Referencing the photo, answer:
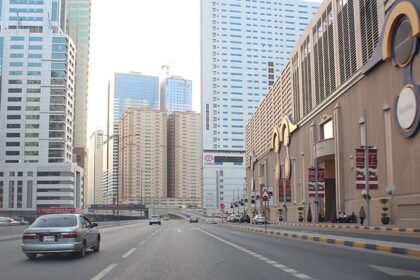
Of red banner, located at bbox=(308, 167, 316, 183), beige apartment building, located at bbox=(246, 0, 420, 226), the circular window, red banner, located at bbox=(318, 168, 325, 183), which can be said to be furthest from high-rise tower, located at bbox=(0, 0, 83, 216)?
the circular window

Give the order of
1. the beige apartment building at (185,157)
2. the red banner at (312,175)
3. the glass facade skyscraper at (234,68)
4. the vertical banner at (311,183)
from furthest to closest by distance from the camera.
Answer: the glass facade skyscraper at (234,68) → the beige apartment building at (185,157) → the red banner at (312,175) → the vertical banner at (311,183)

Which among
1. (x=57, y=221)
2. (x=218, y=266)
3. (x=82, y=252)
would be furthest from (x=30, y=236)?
(x=218, y=266)

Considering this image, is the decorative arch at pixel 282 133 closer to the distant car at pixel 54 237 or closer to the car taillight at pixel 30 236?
the distant car at pixel 54 237

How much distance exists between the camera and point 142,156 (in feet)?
357

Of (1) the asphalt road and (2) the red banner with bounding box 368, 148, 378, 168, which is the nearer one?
(1) the asphalt road

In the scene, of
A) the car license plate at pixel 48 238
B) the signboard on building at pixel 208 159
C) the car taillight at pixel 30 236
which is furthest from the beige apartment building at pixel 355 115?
the signboard on building at pixel 208 159

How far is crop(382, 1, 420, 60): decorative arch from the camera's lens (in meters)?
35.7

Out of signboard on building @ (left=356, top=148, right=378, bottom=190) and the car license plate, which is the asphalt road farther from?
signboard on building @ (left=356, top=148, right=378, bottom=190)

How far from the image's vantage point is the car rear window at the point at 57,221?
16.4 meters

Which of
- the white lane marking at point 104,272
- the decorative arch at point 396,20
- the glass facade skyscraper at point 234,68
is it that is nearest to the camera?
the white lane marking at point 104,272

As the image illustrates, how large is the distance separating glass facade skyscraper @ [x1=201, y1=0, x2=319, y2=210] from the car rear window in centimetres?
15309

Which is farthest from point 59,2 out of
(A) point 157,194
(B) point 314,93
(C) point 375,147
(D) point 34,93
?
(C) point 375,147

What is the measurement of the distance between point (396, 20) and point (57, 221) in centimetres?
3083

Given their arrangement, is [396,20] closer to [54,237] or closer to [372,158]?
[372,158]
